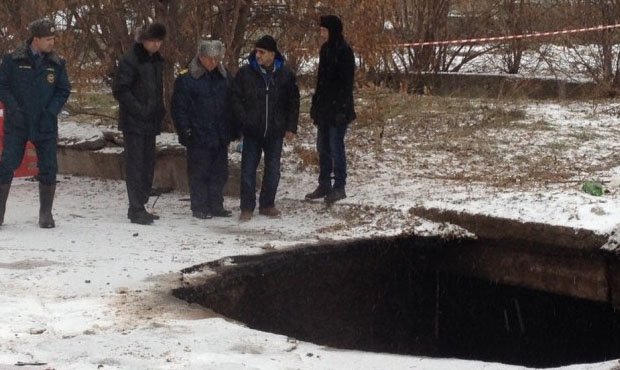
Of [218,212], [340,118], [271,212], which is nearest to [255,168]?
[271,212]

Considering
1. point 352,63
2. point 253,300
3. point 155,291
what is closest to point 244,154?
point 352,63

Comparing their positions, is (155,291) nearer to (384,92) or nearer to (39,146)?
(39,146)

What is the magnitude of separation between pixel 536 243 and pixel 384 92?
18.4ft

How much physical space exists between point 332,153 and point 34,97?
284 centimetres

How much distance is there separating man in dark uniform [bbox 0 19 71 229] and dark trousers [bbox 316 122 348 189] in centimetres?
250

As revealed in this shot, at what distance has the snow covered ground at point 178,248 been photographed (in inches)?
231

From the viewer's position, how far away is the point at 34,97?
29.0 feet

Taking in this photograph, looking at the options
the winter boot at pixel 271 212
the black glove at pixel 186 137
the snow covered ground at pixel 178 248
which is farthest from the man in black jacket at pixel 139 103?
the winter boot at pixel 271 212

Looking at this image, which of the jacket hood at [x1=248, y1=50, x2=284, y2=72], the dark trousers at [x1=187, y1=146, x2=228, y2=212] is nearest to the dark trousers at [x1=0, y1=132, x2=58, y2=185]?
the dark trousers at [x1=187, y1=146, x2=228, y2=212]

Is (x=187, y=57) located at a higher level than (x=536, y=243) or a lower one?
higher

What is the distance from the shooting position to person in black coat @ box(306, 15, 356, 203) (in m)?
9.80

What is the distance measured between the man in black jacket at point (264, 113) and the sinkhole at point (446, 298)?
4.05 feet

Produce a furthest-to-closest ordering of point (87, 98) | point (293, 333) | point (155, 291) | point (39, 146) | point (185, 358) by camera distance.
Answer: point (87, 98) < point (39, 146) < point (293, 333) < point (155, 291) < point (185, 358)

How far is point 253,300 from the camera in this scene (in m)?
7.90
